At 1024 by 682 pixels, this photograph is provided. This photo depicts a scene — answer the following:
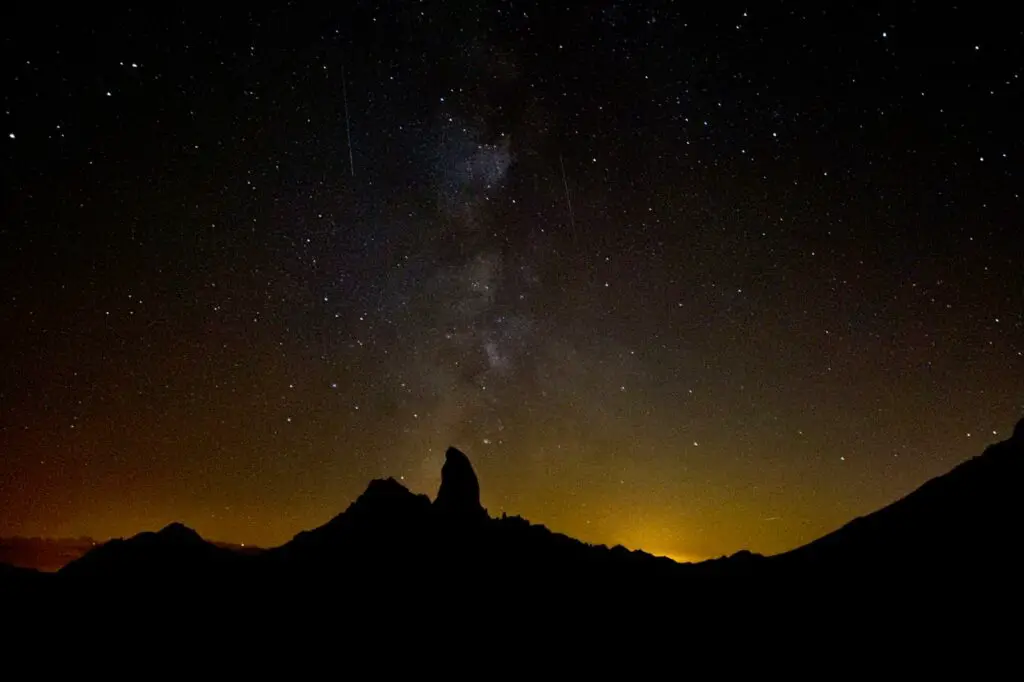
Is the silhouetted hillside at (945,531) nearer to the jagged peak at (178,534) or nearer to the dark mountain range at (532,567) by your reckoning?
the dark mountain range at (532,567)

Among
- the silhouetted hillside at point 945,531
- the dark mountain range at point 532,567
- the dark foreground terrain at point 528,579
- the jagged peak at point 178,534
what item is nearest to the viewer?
the silhouetted hillside at point 945,531

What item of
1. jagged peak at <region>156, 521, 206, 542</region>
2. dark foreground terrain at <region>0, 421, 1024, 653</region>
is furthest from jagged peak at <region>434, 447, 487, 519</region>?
jagged peak at <region>156, 521, 206, 542</region>

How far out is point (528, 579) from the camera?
49.8 m

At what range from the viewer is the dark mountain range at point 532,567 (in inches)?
1282

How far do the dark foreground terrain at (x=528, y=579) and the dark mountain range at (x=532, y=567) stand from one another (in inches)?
5.4

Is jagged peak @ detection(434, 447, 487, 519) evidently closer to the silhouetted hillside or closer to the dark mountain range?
the dark mountain range

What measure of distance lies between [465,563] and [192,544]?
3022 cm

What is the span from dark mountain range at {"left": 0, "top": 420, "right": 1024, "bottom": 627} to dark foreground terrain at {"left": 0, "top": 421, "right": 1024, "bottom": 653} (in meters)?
0.14

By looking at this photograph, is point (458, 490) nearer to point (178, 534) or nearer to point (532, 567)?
point (532, 567)

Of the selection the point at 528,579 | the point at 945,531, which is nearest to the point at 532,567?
the point at 528,579

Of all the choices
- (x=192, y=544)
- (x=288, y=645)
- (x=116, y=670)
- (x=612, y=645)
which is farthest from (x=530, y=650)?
(x=192, y=544)

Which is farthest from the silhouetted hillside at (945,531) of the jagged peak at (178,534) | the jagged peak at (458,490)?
the jagged peak at (178,534)

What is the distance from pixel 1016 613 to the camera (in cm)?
2594

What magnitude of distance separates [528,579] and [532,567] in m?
2.64
